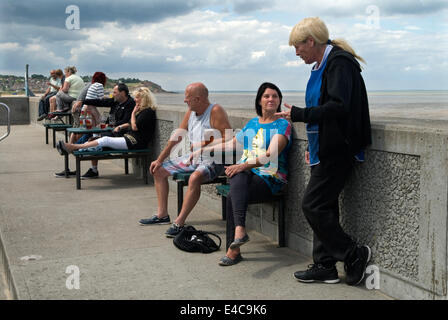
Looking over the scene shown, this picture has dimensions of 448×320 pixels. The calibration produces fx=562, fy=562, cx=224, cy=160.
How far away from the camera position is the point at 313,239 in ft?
13.4

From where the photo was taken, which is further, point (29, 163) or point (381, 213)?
point (29, 163)

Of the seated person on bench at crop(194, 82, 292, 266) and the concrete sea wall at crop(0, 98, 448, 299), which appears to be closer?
the concrete sea wall at crop(0, 98, 448, 299)

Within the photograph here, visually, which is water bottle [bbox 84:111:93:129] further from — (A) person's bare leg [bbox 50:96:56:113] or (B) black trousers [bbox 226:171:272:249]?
(A) person's bare leg [bbox 50:96:56:113]

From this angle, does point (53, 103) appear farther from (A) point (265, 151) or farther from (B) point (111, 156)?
(A) point (265, 151)

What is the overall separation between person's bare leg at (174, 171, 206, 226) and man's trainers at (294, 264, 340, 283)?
4.61 feet

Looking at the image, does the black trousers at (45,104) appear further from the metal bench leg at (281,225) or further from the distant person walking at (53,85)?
the metal bench leg at (281,225)

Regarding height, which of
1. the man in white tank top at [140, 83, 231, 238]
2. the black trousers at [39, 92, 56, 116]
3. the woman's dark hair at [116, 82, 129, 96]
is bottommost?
the man in white tank top at [140, 83, 231, 238]

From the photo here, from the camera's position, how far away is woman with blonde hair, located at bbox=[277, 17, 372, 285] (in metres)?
3.39

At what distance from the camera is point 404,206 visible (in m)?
3.29

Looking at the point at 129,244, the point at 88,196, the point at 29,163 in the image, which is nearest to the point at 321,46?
the point at 129,244

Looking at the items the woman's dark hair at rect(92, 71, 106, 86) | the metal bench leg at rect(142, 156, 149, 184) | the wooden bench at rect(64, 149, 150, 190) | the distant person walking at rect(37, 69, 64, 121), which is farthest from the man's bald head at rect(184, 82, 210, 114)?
the distant person walking at rect(37, 69, 64, 121)

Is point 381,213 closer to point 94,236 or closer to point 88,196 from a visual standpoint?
point 94,236

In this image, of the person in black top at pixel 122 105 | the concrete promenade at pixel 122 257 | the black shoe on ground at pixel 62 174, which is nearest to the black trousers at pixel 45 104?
the black shoe on ground at pixel 62 174

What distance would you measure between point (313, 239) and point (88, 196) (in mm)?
3638
